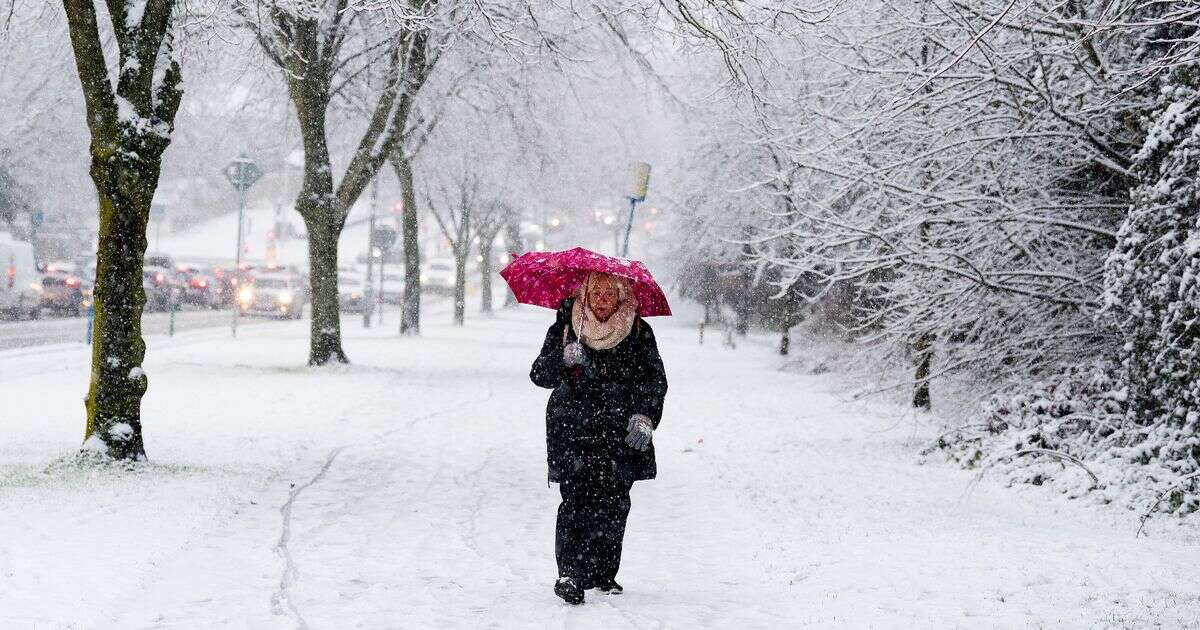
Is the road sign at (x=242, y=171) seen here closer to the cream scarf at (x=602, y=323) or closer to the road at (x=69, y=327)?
the road at (x=69, y=327)

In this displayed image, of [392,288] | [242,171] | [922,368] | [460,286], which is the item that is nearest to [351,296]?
[392,288]

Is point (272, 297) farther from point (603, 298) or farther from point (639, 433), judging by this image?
point (639, 433)

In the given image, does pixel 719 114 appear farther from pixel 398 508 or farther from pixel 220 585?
pixel 220 585

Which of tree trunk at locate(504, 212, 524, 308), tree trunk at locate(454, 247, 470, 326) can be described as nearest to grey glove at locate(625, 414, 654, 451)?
tree trunk at locate(454, 247, 470, 326)

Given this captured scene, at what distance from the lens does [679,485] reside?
10523mm

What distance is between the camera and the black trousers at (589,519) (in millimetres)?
6082

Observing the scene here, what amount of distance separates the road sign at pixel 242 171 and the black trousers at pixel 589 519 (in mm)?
17242

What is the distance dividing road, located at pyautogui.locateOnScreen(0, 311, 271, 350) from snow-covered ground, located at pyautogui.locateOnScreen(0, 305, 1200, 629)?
365 inches

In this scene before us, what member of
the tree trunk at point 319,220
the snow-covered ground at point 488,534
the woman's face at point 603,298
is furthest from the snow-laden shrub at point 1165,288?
the tree trunk at point 319,220

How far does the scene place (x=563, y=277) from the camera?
646 cm

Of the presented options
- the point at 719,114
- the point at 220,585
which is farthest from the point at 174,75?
the point at 719,114

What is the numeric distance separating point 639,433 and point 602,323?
1.91 ft

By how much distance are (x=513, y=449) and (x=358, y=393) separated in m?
4.93

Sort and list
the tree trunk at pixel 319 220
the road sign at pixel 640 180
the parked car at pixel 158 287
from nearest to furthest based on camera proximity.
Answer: the tree trunk at pixel 319 220 < the road sign at pixel 640 180 < the parked car at pixel 158 287
